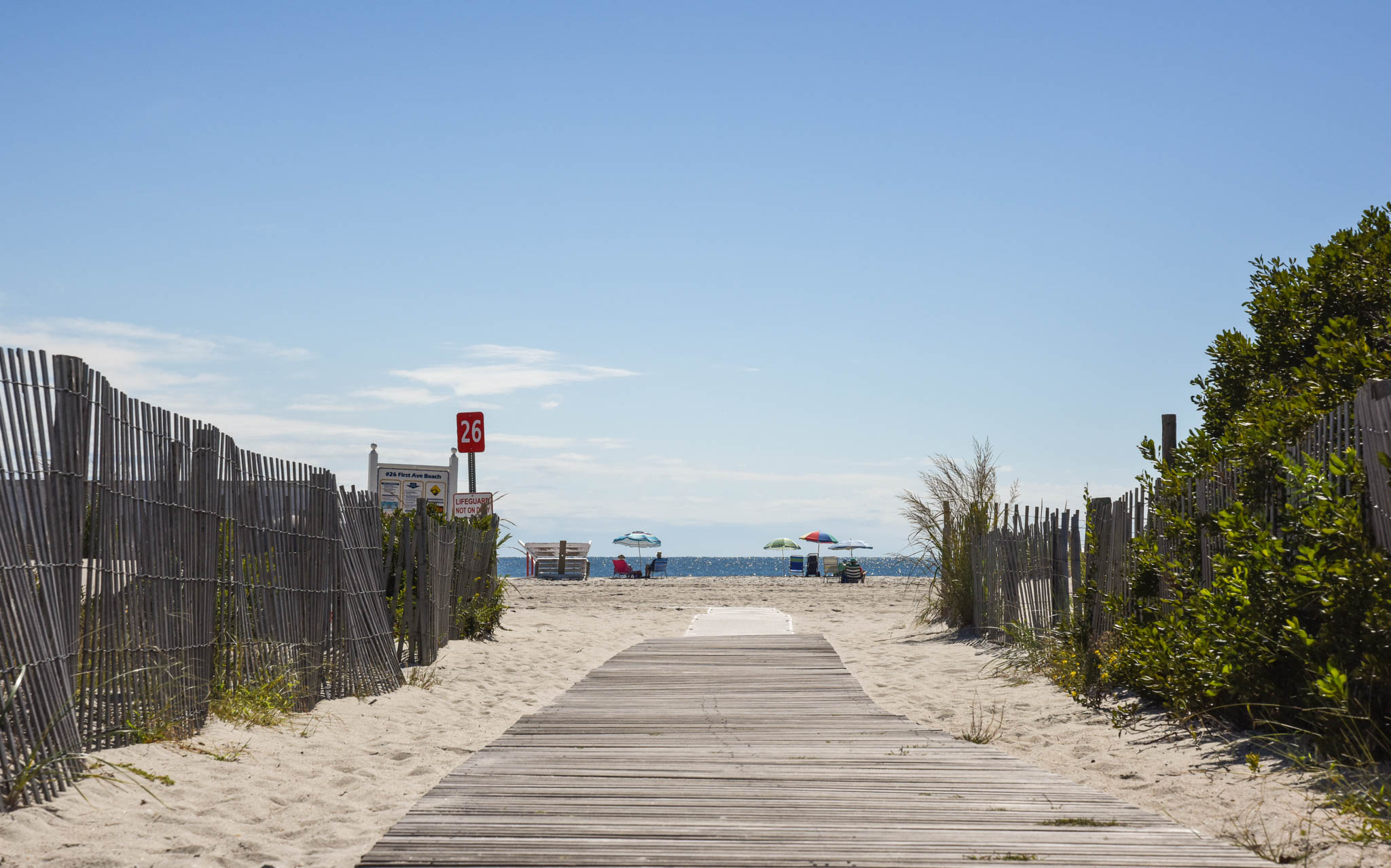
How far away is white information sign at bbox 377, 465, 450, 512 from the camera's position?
17.5m

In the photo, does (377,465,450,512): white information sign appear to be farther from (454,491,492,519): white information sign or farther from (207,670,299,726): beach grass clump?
(207,670,299,726): beach grass clump

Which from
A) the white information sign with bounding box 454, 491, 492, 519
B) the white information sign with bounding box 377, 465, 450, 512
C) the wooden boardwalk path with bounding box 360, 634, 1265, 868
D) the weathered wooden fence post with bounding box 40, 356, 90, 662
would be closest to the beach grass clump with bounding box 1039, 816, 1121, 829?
the wooden boardwalk path with bounding box 360, 634, 1265, 868

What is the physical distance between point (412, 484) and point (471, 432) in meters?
1.59

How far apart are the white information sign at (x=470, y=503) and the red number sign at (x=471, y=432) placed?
2.33 ft

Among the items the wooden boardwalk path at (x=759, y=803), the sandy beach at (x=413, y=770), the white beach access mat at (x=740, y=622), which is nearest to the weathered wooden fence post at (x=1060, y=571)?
the sandy beach at (x=413, y=770)

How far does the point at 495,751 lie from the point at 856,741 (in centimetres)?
206

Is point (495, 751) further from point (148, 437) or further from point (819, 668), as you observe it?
point (819, 668)

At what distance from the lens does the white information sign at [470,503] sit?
15969 millimetres

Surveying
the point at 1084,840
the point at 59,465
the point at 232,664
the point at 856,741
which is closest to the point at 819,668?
the point at 856,741

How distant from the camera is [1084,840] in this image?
4105mm

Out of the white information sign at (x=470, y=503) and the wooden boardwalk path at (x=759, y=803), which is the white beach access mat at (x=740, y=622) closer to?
the white information sign at (x=470, y=503)

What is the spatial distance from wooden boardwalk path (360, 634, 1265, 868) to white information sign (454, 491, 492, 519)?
28.2ft

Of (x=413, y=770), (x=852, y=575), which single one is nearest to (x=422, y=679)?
(x=413, y=770)

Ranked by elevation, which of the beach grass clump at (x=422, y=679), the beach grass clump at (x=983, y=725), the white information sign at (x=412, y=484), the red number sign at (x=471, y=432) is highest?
the red number sign at (x=471, y=432)
